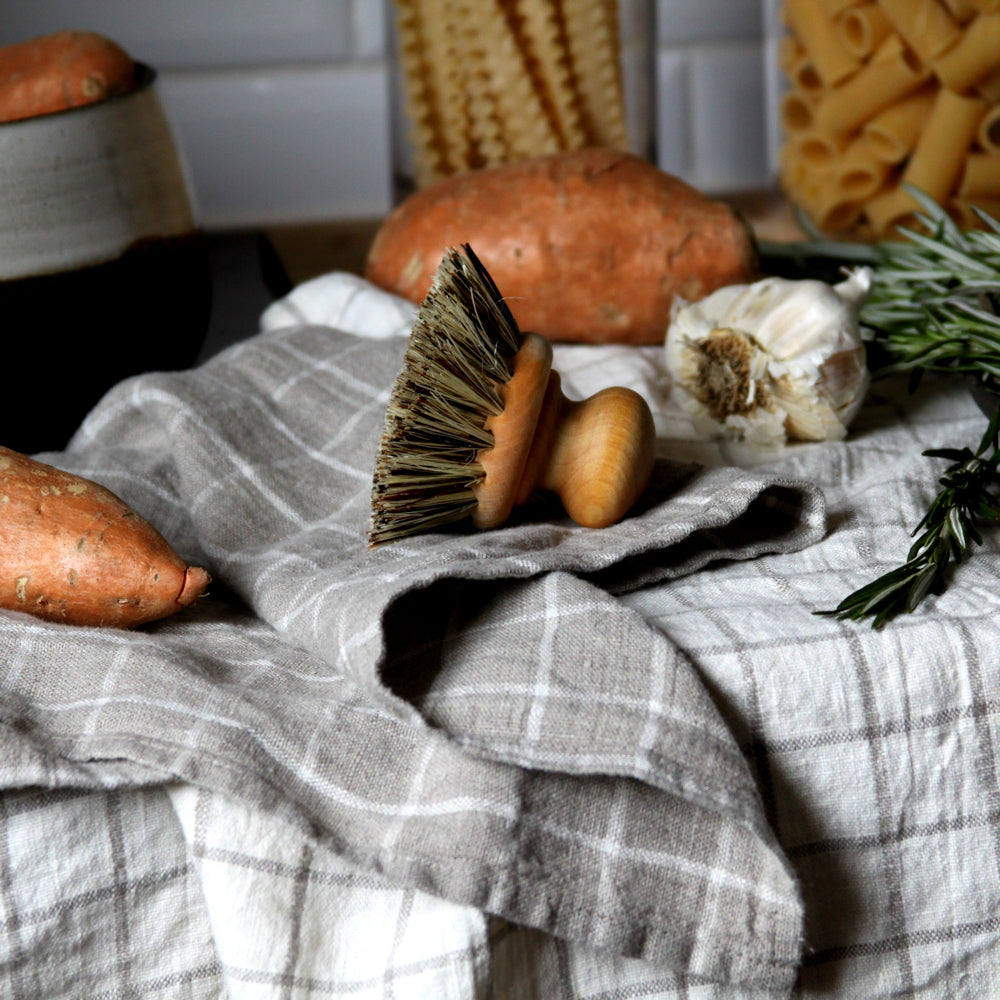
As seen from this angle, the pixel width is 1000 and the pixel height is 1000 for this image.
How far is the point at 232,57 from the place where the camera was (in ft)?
4.23

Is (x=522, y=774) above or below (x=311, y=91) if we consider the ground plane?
below

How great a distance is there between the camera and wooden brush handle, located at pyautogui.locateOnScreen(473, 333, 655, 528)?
502 mm

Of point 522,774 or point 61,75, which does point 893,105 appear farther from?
point 522,774

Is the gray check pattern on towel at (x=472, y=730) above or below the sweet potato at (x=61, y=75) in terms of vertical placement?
below

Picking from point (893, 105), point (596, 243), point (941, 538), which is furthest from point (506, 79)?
point (941, 538)

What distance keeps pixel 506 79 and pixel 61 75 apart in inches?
14.7

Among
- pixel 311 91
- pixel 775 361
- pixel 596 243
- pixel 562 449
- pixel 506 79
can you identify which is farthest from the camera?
pixel 311 91

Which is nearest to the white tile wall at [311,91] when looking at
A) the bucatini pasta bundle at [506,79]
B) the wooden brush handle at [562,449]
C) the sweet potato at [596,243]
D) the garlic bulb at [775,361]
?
the bucatini pasta bundle at [506,79]

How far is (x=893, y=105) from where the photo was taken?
1018 millimetres

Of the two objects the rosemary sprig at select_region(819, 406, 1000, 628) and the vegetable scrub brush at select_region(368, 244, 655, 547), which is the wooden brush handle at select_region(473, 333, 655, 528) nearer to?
the vegetable scrub brush at select_region(368, 244, 655, 547)

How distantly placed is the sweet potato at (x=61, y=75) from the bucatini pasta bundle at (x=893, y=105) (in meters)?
0.63

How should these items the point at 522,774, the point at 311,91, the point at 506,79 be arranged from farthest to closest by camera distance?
1. the point at 311,91
2. the point at 506,79
3. the point at 522,774

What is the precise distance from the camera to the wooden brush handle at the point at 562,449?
19.8 inches

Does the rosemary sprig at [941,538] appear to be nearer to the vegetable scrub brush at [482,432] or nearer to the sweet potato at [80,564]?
the vegetable scrub brush at [482,432]
